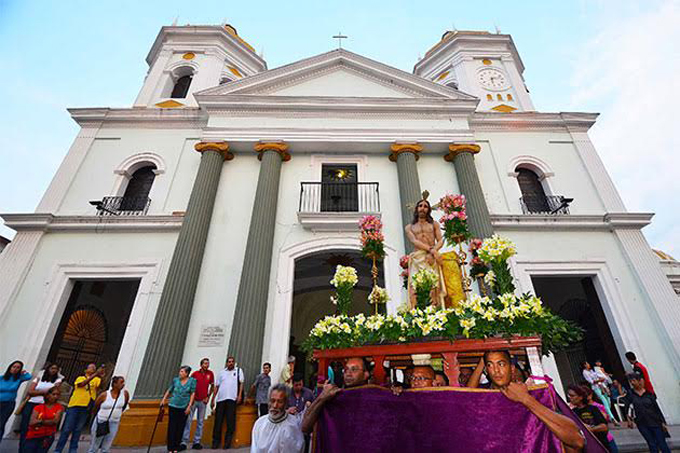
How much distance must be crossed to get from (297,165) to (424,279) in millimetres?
7401

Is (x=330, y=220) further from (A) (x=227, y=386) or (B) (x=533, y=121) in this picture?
(B) (x=533, y=121)

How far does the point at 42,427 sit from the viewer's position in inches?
166

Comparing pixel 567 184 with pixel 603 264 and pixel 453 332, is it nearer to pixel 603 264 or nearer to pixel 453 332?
pixel 603 264

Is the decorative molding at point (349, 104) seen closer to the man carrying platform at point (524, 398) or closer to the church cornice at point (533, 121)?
the church cornice at point (533, 121)

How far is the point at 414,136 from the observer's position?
10.2m

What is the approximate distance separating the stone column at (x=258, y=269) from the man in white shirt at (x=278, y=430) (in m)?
4.30

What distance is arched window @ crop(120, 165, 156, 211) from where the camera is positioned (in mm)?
Answer: 9797

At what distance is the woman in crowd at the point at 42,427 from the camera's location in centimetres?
418

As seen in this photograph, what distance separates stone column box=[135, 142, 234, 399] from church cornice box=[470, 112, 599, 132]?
870 cm

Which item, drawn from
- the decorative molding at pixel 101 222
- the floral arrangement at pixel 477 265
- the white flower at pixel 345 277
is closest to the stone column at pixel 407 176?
the floral arrangement at pixel 477 265

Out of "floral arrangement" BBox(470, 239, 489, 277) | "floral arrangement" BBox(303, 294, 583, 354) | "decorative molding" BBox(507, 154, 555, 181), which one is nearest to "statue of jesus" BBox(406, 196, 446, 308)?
"floral arrangement" BBox(470, 239, 489, 277)

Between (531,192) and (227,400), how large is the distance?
1039 cm

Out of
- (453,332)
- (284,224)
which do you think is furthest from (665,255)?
(453,332)

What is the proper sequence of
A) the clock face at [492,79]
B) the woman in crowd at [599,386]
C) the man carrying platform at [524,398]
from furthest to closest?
the clock face at [492,79], the woman in crowd at [599,386], the man carrying platform at [524,398]
